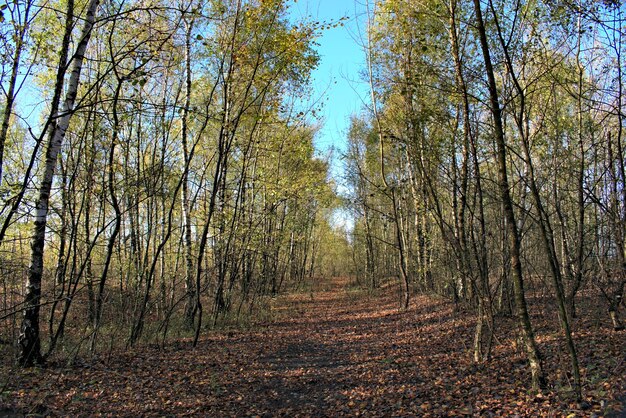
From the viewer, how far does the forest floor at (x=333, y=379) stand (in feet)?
15.6

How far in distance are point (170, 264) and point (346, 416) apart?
30.8 feet

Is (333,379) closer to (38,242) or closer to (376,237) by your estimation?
(376,237)

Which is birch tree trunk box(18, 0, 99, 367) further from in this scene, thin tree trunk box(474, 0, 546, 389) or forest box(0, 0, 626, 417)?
thin tree trunk box(474, 0, 546, 389)

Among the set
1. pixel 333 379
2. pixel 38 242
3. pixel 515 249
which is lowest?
pixel 333 379

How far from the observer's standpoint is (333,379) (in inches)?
260

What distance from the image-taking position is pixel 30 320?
6066mm

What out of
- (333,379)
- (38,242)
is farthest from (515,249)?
(38,242)

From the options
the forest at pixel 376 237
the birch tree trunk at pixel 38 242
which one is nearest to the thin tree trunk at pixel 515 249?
the forest at pixel 376 237

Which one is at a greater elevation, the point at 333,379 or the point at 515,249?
the point at 515,249

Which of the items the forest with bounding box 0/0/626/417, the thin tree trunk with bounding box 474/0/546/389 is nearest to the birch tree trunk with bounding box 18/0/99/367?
the forest with bounding box 0/0/626/417

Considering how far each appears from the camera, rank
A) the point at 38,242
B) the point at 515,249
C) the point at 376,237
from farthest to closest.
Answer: the point at 376,237, the point at 38,242, the point at 515,249

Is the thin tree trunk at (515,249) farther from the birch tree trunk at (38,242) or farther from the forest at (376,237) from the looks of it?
the birch tree trunk at (38,242)

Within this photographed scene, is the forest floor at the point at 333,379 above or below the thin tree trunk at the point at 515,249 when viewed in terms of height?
below

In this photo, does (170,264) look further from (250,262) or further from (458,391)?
(458,391)
